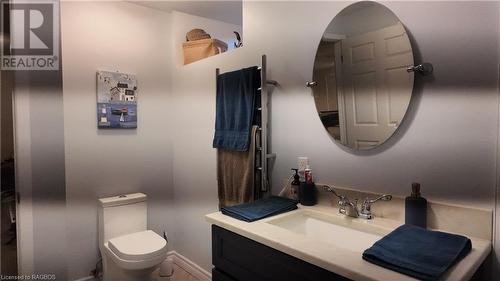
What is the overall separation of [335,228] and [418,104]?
612 mm

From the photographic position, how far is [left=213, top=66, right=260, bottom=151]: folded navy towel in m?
1.67

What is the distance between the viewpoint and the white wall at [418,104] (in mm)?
977

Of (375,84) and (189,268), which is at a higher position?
(375,84)

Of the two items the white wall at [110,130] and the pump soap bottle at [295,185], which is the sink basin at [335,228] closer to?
the pump soap bottle at [295,185]

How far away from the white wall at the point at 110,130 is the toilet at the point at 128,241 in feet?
0.49

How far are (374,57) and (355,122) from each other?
29 cm

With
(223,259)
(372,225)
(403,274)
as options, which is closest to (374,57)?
(372,225)

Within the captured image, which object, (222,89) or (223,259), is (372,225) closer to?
(223,259)

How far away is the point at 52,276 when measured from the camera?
1553 millimetres

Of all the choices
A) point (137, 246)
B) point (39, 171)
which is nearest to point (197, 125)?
point (137, 246)

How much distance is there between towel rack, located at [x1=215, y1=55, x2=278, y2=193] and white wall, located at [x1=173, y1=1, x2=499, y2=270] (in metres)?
0.05

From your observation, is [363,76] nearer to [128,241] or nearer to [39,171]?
[39,171]

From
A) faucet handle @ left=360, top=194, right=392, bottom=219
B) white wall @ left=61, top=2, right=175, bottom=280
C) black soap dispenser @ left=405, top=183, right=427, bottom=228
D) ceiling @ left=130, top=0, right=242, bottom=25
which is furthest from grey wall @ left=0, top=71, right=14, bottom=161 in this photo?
black soap dispenser @ left=405, top=183, right=427, bottom=228

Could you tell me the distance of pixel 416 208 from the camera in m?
1.06
